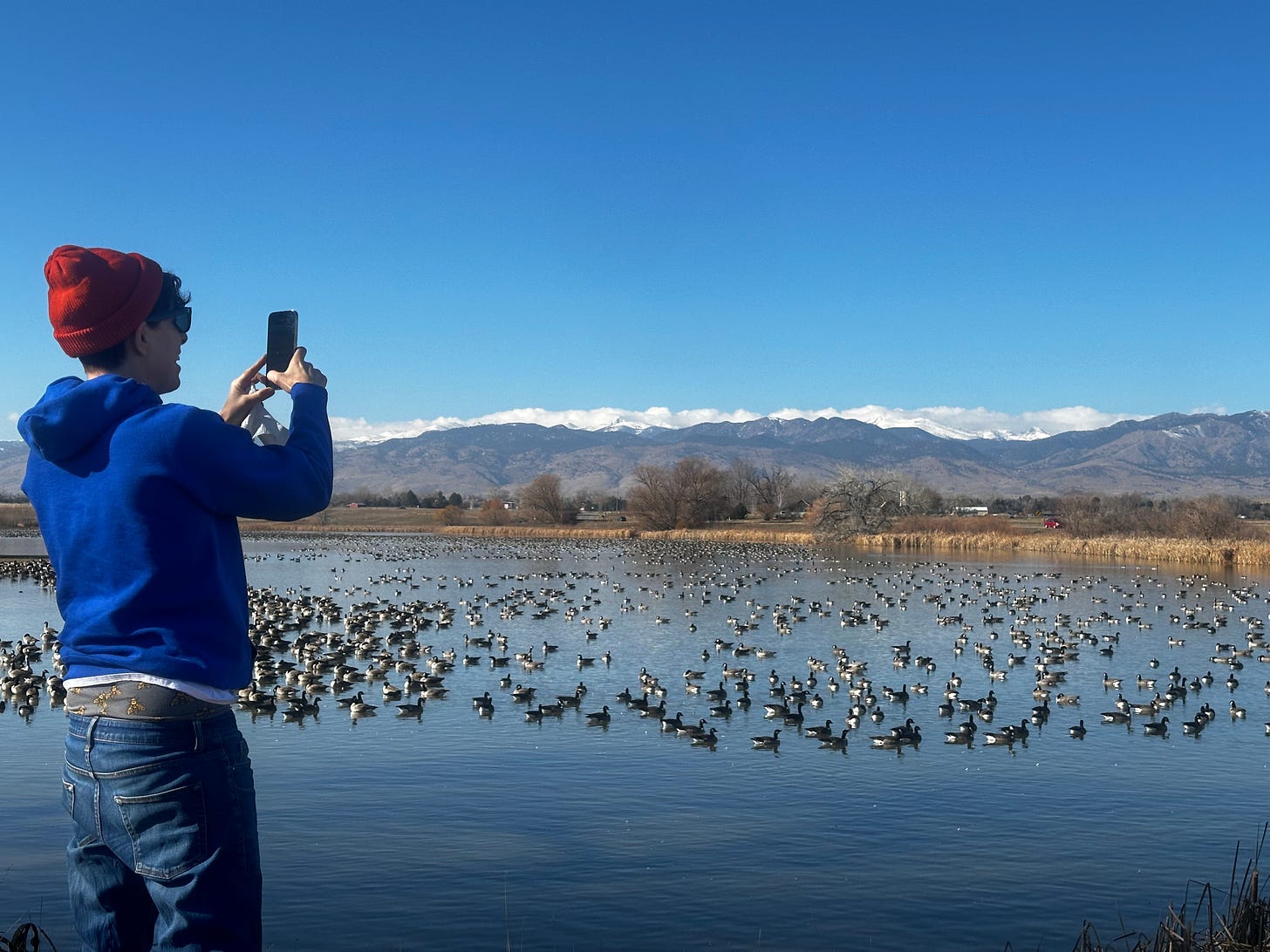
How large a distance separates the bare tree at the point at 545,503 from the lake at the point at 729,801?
79395mm

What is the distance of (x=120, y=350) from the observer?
3.83m

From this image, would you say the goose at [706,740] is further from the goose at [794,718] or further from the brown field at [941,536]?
the brown field at [941,536]

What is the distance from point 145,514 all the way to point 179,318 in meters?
0.79

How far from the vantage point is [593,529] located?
108 metres

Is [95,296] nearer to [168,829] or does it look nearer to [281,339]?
[281,339]

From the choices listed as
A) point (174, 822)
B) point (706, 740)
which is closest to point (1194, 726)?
point (706, 740)

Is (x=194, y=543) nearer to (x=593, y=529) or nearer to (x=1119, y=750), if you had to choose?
(x=1119, y=750)

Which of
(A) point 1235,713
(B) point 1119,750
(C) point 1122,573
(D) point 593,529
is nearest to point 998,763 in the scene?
(B) point 1119,750

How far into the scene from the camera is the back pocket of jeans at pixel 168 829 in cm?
352

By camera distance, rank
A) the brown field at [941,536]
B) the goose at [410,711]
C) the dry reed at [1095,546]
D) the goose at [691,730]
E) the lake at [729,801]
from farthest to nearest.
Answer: the brown field at [941,536]
the dry reed at [1095,546]
the goose at [410,711]
the goose at [691,730]
the lake at [729,801]

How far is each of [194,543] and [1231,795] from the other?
54.8 feet

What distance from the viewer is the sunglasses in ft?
12.7

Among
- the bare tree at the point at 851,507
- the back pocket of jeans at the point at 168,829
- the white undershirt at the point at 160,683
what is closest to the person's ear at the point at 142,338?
the white undershirt at the point at 160,683

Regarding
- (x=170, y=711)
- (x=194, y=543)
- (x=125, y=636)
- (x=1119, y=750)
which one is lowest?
(x=1119, y=750)
